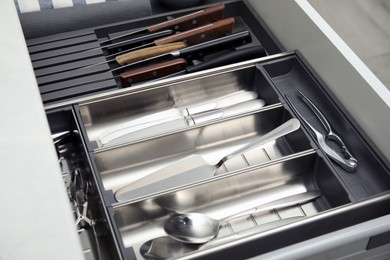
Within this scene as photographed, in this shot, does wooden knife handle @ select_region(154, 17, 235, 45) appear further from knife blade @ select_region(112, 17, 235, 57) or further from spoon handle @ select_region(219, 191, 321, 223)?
spoon handle @ select_region(219, 191, 321, 223)

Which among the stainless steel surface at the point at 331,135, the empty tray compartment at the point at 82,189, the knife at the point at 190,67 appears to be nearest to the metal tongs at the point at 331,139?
the stainless steel surface at the point at 331,135

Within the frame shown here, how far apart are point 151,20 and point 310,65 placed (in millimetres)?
319

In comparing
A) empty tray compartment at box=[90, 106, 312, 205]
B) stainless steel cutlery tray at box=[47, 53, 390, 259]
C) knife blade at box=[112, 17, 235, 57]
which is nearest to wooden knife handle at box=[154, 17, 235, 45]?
knife blade at box=[112, 17, 235, 57]

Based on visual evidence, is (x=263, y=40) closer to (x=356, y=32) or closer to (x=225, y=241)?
(x=225, y=241)

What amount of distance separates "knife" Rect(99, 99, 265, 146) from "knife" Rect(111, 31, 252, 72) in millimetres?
131

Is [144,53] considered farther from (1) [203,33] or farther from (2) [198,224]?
(2) [198,224]

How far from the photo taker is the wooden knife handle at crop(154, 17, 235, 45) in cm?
110

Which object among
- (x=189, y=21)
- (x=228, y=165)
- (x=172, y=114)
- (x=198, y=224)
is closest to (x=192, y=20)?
(x=189, y=21)

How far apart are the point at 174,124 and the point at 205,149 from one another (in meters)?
0.07

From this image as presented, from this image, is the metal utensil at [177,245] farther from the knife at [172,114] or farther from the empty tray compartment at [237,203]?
the knife at [172,114]

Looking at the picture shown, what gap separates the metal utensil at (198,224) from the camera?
0.84m

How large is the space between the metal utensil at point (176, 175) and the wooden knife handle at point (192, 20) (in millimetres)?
320

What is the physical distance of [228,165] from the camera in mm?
946

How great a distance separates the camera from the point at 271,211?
90 cm
